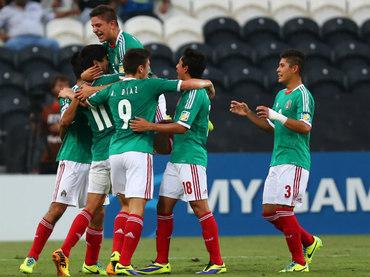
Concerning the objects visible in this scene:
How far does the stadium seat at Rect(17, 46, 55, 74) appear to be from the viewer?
59.4ft

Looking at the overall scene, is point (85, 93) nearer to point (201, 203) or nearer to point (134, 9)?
point (201, 203)

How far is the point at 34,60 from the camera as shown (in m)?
18.2

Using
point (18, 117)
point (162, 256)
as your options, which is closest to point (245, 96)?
point (18, 117)

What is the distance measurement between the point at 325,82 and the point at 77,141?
8.73 metres

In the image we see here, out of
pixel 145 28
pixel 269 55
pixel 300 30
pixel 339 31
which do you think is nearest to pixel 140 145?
pixel 269 55

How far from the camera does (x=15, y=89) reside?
56.6ft

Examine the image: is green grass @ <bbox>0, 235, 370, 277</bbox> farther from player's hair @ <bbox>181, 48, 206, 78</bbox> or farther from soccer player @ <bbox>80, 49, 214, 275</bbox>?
player's hair @ <bbox>181, 48, 206, 78</bbox>

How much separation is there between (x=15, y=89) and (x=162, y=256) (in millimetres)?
7649

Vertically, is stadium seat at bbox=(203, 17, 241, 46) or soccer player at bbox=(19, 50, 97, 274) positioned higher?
stadium seat at bbox=(203, 17, 241, 46)

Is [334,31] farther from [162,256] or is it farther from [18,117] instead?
[162,256]

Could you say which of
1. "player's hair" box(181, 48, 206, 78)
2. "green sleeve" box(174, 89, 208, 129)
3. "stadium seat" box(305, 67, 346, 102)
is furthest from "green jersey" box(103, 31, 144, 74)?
"stadium seat" box(305, 67, 346, 102)

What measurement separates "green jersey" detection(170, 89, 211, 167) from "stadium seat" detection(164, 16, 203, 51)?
30.6 feet

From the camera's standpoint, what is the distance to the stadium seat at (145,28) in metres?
19.2

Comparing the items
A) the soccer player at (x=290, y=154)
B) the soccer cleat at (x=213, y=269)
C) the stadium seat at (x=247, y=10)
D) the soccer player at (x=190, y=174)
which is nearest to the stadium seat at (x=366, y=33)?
the stadium seat at (x=247, y=10)
